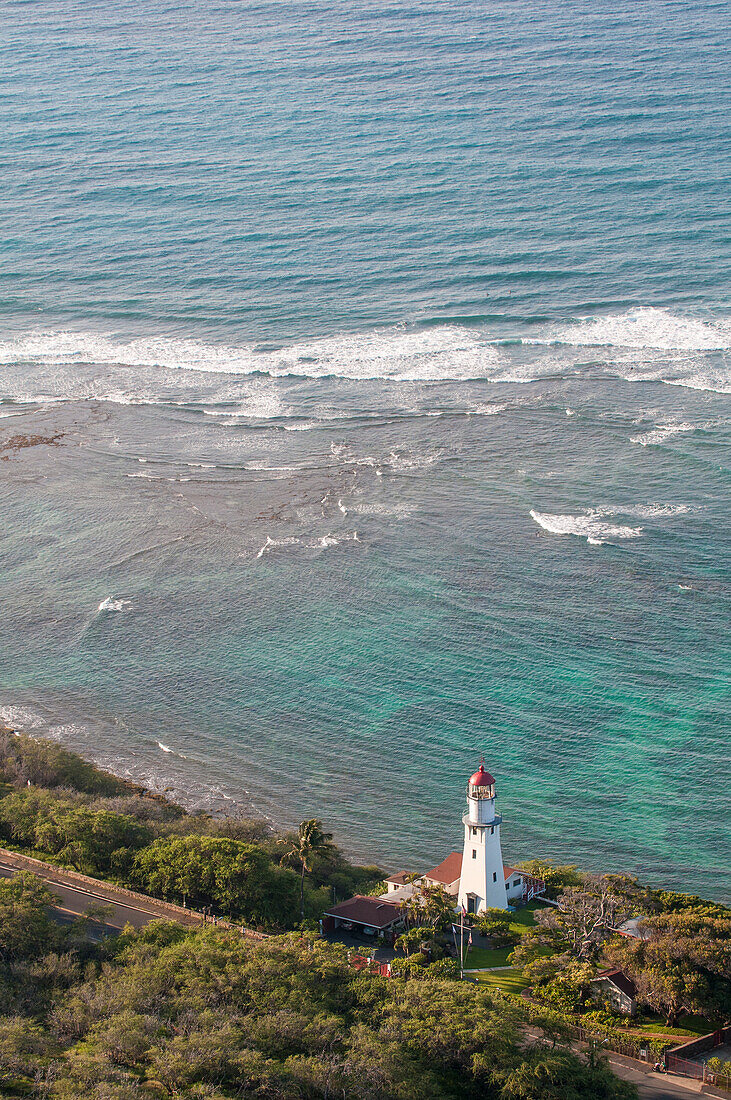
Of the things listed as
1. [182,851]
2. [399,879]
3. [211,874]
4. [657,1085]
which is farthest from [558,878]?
[182,851]

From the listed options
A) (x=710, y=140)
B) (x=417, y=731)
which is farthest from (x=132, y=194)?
(x=417, y=731)

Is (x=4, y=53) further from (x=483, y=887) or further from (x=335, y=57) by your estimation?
(x=483, y=887)

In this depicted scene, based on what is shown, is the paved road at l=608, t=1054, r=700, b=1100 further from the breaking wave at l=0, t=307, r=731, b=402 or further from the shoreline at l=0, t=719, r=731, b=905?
the breaking wave at l=0, t=307, r=731, b=402

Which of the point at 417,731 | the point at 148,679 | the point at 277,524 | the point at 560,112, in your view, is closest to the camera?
the point at 417,731

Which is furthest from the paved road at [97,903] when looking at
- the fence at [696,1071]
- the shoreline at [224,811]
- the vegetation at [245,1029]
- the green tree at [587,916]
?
the fence at [696,1071]

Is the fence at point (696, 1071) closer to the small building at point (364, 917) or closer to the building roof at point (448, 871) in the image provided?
the small building at point (364, 917)

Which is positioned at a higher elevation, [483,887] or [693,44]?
[693,44]
